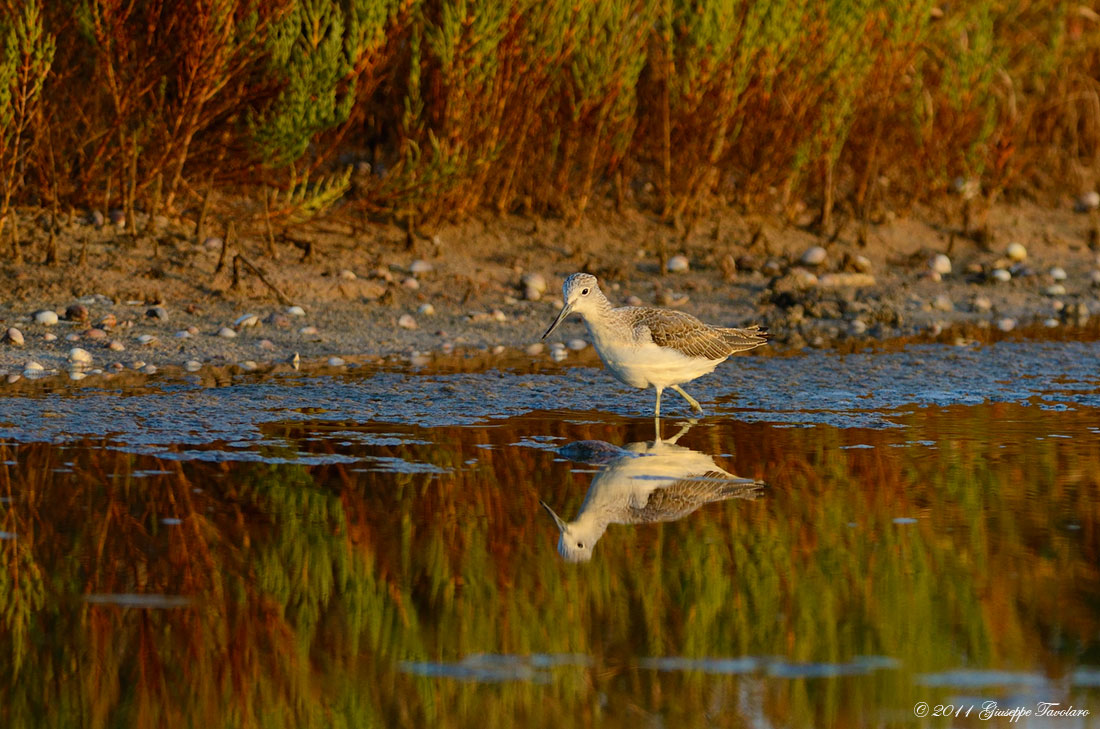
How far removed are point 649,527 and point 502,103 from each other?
621 cm

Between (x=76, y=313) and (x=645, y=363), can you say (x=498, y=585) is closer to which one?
(x=645, y=363)

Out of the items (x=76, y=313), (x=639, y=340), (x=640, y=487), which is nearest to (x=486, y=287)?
(x=76, y=313)

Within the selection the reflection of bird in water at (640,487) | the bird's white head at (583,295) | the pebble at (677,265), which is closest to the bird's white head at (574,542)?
the reflection of bird in water at (640,487)

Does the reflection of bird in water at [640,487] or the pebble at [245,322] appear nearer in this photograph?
the reflection of bird in water at [640,487]

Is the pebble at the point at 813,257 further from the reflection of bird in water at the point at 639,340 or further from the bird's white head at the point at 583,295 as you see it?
the bird's white head at the point at 583,295

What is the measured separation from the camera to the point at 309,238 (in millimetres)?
11156

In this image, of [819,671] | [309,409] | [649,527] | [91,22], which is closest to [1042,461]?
[649,527]

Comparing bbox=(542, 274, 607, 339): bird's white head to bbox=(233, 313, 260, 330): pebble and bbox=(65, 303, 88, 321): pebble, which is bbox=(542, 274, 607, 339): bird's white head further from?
bbox=(65, 303, 88, 321): pebble

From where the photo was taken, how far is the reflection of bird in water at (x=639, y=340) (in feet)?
24.3

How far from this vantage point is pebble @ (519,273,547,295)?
35.8 ft

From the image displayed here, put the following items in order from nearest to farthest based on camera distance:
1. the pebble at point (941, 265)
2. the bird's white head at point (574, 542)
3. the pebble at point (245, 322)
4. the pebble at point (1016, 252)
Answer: the bird's white head at point (574, 542) → the pebble at point (245, 322) → the pebble at point (941, 265) → the pebble at point (1016, 252)

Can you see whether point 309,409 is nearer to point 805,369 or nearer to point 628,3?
point 805,369

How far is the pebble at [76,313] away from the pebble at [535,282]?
10.8 ft

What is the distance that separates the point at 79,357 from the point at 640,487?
4084 mm
